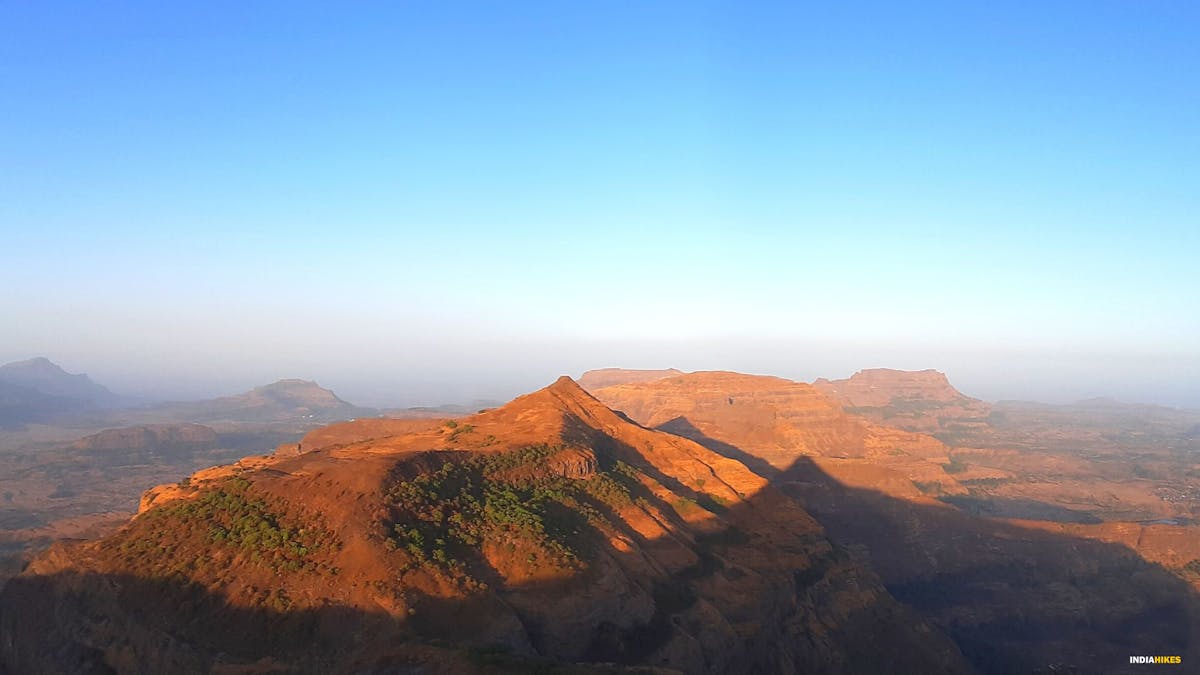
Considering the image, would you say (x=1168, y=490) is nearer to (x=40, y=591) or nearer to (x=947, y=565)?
(x=947, y=565)

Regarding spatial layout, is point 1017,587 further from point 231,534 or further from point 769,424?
point 231,534

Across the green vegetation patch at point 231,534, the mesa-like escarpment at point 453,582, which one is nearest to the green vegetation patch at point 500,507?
the mesa-like escarpment at point 453,582

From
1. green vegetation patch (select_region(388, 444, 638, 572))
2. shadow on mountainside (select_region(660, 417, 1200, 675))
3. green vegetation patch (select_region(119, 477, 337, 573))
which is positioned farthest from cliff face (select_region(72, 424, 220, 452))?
green vegetation patch (select_region(388, 444, 638, 572))

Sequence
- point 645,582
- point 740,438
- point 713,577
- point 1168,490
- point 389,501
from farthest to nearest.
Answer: point 1168,490
point 740,438
point 713,577
point 645,582
point 389,501

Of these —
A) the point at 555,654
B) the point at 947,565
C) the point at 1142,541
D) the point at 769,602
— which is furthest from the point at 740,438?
the point at 555,654

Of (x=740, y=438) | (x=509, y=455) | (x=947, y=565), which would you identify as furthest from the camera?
(x=740, y=438)

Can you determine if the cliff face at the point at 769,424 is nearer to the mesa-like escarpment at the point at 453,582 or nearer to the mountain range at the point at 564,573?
the mountain range at the point at 564,573
